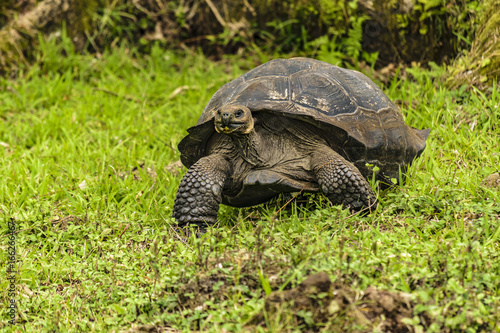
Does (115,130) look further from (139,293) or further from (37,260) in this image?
(139,293)

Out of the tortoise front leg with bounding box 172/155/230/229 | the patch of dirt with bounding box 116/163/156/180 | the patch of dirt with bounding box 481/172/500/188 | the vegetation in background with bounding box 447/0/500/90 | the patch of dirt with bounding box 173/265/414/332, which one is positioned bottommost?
the patch of dirt with bounding box 116/163/156/180

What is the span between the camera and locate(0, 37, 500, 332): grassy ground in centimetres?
239

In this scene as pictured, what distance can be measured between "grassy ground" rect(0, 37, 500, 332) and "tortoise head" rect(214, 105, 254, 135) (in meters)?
0.63

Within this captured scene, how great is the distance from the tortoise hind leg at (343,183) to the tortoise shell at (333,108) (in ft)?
0.65

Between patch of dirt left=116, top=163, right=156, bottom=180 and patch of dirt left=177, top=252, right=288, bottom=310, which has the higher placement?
patch of dirt left=177, top=252, right=288, bottom=310

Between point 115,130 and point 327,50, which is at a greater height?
point 327,50

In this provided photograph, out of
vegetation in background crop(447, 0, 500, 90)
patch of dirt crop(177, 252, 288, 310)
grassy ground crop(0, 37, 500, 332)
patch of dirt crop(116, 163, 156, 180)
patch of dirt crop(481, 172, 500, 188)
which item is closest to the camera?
grassy ground crop(0, 37, 500, 332)

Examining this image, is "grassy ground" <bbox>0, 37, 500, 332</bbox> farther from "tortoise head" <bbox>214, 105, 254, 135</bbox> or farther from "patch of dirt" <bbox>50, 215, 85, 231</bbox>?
"tortoise head" <bbox>214, 105, 254, 135</bbox>

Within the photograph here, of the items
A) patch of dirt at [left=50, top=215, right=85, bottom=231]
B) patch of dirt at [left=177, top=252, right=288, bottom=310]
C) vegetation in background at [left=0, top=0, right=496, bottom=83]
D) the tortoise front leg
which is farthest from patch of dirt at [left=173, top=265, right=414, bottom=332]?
vegetation in background at [left=0, top=0, right=496, bottom=83]

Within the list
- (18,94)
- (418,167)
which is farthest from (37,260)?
(18,94)

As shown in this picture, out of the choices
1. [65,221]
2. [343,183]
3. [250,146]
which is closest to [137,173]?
[65,221]

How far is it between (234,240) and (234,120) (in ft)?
2.68

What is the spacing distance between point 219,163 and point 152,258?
3.71 ft

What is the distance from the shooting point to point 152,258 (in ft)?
9.56
